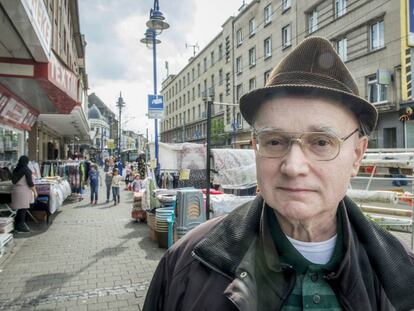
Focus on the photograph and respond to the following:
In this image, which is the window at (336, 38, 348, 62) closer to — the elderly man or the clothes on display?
the clothes on display

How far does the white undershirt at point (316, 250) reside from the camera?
1.43 m

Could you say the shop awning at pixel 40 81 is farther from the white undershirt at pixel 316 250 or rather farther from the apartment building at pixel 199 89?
the apartment building at pixel 199 89

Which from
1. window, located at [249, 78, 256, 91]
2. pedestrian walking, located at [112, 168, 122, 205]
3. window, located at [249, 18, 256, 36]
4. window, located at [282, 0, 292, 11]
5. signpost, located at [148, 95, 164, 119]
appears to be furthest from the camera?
window, located at [249, 18, 256, 36]

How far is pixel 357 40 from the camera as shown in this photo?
20609 mm

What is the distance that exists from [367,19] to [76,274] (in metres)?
21.0

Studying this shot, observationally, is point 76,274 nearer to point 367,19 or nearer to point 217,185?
point 217,185

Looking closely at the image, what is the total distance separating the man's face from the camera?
1319 millimetres

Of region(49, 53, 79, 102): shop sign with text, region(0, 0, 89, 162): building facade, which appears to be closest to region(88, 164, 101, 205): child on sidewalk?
region(0, 0, 89, 162): building facade

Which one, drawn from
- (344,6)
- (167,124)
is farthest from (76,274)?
(167,124)

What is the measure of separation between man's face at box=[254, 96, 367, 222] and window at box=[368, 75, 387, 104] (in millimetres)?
20666

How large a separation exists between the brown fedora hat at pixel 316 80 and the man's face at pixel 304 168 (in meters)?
0.04

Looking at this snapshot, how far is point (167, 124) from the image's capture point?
69.0m

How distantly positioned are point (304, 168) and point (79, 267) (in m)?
5.49

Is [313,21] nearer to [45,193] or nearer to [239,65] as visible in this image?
[239,65]
